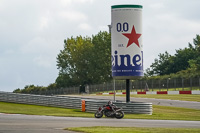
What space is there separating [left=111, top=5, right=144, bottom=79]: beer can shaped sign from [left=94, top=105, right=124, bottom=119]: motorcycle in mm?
4294

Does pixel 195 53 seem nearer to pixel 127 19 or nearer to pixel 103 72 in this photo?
pixel 103 72

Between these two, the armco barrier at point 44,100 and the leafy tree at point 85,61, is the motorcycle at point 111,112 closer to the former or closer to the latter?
the armco barrier at point 44,100

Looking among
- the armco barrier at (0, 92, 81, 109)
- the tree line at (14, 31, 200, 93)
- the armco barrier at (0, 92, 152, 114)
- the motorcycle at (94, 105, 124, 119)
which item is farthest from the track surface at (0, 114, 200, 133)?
the tree line at (14, 31, 200, 93)

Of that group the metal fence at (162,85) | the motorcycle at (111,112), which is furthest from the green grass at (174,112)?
the metal fence at (162,85)

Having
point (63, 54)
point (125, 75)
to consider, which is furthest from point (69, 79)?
point (125, 75)

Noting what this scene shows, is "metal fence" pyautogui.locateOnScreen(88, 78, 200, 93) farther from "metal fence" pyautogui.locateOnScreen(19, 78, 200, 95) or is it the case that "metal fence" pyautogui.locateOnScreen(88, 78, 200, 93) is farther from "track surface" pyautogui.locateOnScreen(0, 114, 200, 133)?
"track surface" pyautogui.locateOnScreen(0, 114, 200, 133)

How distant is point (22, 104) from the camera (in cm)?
4438

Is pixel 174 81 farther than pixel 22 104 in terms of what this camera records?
Yes

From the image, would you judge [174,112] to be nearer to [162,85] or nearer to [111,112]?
[111,112]

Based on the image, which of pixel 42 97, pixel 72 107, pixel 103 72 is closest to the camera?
pixel 72 107

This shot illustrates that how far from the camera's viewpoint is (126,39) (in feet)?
116

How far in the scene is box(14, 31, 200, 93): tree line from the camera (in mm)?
130375

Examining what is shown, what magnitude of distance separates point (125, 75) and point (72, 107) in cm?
640

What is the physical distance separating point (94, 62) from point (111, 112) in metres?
100
